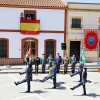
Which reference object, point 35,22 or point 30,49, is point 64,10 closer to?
point 35,22

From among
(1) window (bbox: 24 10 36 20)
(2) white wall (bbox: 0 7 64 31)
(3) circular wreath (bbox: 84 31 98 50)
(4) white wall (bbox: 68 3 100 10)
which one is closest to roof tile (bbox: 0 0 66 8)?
(2) white wall (bbox: 0 7 64 31)

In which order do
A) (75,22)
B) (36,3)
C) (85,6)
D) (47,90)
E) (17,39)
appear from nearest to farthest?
(47,90)
(17,39)
(36,3)
(85,6)
(75,22)

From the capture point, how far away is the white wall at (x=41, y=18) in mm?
34031

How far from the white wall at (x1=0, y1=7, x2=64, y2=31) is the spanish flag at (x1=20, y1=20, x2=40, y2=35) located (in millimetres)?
418

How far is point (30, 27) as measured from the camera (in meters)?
34.8

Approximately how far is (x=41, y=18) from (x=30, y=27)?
151cm

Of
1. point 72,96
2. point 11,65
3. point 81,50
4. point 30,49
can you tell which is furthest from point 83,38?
point 72,96

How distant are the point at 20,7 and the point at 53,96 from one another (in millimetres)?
17642

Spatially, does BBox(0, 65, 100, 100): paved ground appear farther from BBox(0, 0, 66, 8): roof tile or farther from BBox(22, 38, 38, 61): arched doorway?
BBox(0, 0, 66, 8): roof tile

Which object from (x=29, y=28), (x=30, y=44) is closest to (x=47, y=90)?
(x=30, y=44)

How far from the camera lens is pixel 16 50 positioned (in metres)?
34.5

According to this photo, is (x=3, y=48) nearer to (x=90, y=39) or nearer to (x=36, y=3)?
(x=36, y=3)

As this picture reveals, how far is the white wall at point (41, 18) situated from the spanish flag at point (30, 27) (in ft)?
1.37

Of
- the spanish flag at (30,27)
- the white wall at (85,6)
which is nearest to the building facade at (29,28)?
the spanish flag at (30,27)
